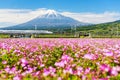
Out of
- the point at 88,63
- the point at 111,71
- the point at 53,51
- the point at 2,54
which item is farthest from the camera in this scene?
the point at 53,51

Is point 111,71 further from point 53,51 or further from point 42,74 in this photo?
point 53,51

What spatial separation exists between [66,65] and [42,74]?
2.12ft

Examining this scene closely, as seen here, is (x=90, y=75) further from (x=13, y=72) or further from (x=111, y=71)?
(x=13, y=72)

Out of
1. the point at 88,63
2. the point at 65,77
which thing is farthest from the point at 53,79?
the point at 88,63

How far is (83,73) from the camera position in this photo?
13.0 ft

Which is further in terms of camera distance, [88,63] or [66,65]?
[88,63]

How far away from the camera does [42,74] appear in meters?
3.98

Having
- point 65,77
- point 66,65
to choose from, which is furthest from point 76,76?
point 66,65

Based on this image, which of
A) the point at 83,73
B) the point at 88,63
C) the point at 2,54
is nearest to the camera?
the point at 83,73

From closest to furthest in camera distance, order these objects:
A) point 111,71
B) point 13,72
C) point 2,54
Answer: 1. point 111,71
2. point 13,72
3. point 2,54

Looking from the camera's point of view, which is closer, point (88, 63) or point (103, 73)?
point (103, 73)

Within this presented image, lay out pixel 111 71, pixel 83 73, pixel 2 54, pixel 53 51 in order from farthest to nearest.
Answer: pixel 53 51
pixel 2 54
pixel 83 73
pixel 111 71

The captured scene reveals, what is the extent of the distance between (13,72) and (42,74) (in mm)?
624

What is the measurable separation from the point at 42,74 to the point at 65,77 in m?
0.28
